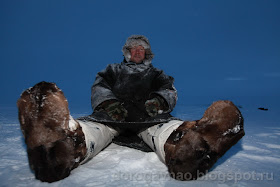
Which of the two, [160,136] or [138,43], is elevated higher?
[138,43]

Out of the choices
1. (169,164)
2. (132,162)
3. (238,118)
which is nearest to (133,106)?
(132,162)

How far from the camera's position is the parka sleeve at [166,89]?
222 centimetres

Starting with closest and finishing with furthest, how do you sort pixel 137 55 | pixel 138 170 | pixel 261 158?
pixel 138 170 < pixel 261 158 < pixel 137 55

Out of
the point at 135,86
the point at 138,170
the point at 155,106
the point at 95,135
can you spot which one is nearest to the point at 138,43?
the point at 135,86

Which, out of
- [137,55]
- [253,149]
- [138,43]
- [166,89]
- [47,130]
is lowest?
[253,149]

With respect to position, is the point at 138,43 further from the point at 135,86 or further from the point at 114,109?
the point at 114,109

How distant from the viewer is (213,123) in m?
1.20

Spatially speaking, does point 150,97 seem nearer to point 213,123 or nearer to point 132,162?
point 132,162

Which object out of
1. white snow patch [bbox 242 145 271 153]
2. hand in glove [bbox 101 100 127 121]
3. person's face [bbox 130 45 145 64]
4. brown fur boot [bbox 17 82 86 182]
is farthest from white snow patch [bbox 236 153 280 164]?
person's face [bbox 130 45 145 64]

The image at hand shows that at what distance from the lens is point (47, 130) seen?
1.13m

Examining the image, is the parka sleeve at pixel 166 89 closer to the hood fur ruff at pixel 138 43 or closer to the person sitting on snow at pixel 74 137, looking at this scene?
the hood fur ruff at pixel 138 43

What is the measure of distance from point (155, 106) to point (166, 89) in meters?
0.32

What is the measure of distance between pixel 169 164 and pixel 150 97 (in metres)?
1.16

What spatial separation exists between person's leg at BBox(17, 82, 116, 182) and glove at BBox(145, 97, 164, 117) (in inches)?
44.0
